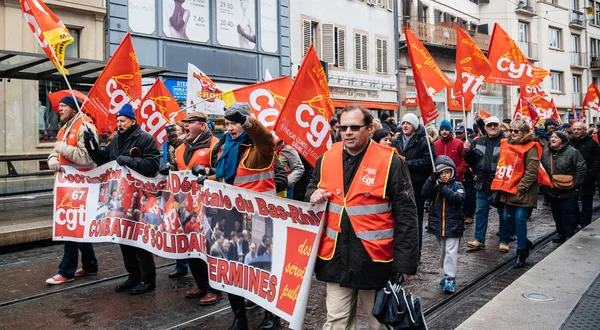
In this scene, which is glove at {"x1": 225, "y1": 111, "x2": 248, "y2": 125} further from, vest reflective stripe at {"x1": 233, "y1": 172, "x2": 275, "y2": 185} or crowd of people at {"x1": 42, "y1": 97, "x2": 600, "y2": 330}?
vest reflective stripe at {"x1": 233, "y1": 172, "x2": 275, "y2": 185}

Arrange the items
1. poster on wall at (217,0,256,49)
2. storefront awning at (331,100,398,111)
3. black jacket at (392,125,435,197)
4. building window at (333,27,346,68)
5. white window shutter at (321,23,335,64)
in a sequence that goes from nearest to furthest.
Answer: black jacket at (392,125,435,197) → poster on wall at (217,0,256,49) → white window shutter at (321,23,335,64) → building window at (333,27,346,68) → storefront awning at (331,100,398,111)

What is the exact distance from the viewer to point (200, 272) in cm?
599

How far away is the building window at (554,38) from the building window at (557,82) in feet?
6.81

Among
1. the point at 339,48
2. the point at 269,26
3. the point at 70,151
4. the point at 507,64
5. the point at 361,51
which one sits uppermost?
the point at 269,26

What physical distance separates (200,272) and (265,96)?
2.08 meters

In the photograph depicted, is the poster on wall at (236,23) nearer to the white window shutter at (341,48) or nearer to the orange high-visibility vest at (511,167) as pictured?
the white window shutter at (341,48)

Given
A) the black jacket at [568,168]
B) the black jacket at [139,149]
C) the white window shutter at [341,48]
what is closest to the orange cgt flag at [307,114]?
the black jacket at [139,149]

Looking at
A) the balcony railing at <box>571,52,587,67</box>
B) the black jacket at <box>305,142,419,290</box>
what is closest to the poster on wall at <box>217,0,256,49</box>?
the black jacket at <box>305,142,419,290</box>

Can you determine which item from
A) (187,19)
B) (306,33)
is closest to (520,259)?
(187,19)

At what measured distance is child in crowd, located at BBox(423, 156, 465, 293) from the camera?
6.29 metres

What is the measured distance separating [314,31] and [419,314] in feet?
70.9

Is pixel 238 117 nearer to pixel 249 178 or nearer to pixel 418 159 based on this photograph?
pixel 249 178

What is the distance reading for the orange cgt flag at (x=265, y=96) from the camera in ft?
21.2

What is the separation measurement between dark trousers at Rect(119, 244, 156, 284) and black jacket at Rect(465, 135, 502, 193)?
5043 mm
